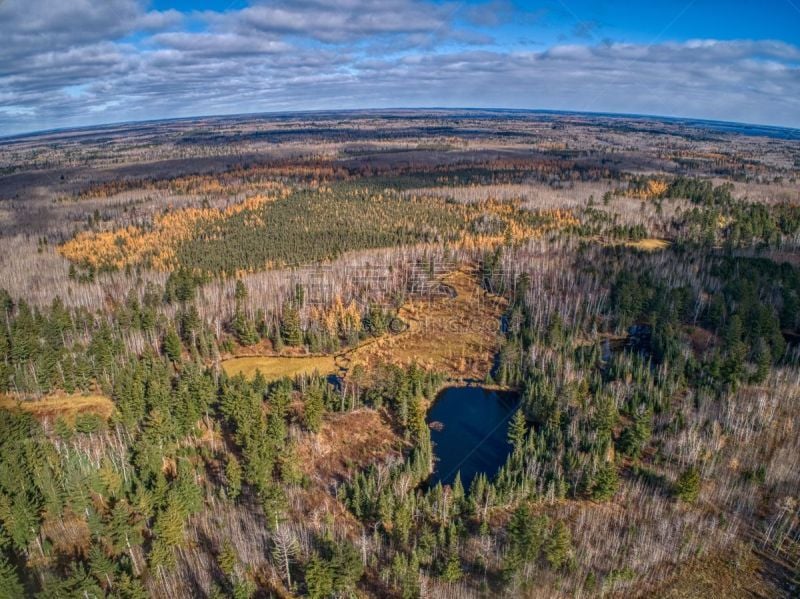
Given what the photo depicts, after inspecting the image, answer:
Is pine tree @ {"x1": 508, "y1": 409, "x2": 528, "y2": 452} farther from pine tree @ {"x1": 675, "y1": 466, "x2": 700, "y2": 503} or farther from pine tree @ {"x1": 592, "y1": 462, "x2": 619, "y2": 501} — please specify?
pine tree @ {"x1": 675, "y1": 466, "x2": 700, "y2": 503}

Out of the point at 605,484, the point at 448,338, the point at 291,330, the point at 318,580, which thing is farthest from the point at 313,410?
the point at 448,338

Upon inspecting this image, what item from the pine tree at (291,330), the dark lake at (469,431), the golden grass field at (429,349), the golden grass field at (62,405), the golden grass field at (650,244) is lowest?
the dark lake at (469,431)

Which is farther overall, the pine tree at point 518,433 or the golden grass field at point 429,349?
the golden grass field at point 429,349

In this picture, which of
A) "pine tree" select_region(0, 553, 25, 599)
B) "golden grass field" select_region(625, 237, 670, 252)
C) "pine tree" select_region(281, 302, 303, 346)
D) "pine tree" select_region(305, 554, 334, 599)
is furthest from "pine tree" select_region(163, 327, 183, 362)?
"golden grass field" select_region(625, 237, 670, 252)

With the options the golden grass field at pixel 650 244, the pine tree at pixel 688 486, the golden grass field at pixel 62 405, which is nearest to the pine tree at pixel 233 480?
the golden grass field at pixel 62 405

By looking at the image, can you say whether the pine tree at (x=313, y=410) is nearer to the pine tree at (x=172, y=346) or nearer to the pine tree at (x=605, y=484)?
the pine tree at (x=172, y=346)

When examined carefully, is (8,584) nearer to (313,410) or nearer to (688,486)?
(313,410)

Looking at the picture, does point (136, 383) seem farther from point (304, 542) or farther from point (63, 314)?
point (63, 314)
